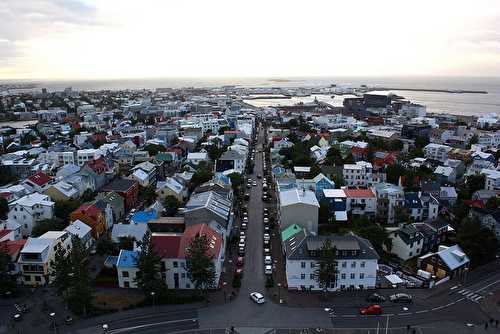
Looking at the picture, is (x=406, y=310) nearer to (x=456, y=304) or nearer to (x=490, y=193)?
(x=456, y=304)

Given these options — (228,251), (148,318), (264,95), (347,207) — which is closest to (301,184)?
(347,207)

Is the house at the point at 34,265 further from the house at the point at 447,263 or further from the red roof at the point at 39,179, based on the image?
the house at the point at 447,263

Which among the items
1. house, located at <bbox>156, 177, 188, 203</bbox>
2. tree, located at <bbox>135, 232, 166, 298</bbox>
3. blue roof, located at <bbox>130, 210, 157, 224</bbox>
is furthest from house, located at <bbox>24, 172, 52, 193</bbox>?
tree, located at <bbox>135, 232, 166, 298</bbox>

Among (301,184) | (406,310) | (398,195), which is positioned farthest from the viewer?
(301,184)

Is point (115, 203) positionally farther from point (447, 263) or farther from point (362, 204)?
point (447, 263)

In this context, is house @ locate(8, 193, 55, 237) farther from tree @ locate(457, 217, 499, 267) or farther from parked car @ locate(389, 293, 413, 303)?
tree @ locate(457, 217, 499, 267)

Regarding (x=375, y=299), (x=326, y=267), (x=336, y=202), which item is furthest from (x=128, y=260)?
(x=336, y=202)
